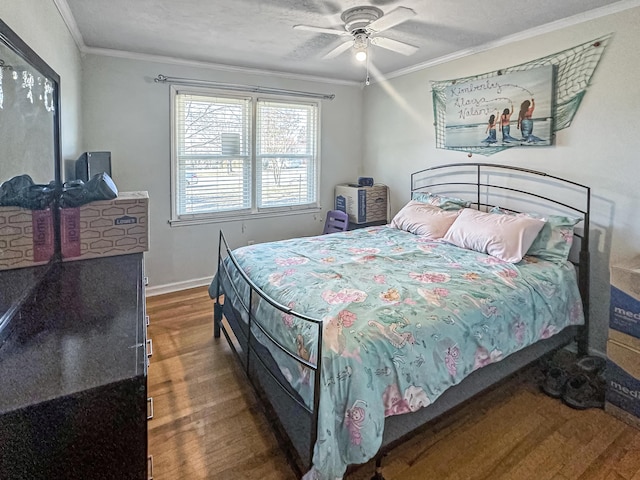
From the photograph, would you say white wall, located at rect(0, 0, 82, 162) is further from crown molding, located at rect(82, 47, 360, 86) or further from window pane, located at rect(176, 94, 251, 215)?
window pane, located at rect(176, 94, 251, 215)

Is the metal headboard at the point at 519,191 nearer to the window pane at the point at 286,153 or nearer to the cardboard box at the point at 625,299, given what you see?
the cardboard box at the point at 625,299

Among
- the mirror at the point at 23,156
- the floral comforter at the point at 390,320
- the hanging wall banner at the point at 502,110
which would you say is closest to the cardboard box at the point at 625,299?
the floral comforter at the point at 390,320

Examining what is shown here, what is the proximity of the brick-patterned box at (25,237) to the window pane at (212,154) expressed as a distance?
84.5 inches

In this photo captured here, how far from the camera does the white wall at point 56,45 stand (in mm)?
1650

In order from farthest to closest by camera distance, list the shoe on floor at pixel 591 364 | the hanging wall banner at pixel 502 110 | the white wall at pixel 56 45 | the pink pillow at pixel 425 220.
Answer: the pink pillow at pixel 425 220, the hanging wall banner at pixel 502 110, the shoe on floor at pixel 591 364, the white wall at pixel 56 45

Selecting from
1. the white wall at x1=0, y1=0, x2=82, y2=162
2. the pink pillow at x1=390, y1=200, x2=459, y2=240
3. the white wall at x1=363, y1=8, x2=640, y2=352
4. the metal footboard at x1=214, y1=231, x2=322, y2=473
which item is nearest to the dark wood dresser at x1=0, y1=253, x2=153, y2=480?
the metal footboard at x1=214, y1=231, x2=322, y2=473

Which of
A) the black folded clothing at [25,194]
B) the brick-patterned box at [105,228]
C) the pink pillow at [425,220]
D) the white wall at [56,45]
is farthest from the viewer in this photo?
the pink pillow at [425,220]

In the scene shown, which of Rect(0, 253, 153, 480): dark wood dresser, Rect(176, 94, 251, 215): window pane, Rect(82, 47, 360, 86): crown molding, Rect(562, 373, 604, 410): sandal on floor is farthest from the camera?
Rect(176, 94, 251, 215): window pane

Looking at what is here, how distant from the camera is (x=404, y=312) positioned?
5.95 feet

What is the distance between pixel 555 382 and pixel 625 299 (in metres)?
0.67

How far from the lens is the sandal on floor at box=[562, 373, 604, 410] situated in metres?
2.25

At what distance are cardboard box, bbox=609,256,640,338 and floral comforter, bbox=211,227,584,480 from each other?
0.27 metres

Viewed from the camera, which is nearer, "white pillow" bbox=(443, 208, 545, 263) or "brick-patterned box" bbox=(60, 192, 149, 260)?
"brick-patterned box" bbox=(60, 192, 149, 260)

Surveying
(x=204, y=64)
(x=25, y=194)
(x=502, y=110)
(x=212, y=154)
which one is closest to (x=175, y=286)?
(x=212, y=154)
